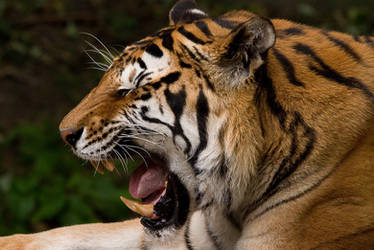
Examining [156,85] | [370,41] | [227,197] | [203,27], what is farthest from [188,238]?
[370,41]

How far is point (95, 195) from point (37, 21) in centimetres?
207

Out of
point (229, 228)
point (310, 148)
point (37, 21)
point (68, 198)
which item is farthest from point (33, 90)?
point (310, 148)

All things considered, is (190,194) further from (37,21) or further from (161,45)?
(37,21)

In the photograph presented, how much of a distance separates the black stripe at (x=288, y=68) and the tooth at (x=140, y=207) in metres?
0.57

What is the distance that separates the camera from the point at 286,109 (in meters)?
1.77

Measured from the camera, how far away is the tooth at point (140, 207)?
1947 mm

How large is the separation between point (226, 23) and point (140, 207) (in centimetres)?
61

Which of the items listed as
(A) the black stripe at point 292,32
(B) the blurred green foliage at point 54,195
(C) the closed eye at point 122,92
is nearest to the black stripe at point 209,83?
(C) the closed eye at point 122,92

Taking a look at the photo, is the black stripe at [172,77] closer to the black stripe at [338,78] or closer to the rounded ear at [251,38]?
the rounded ear at [251,38]

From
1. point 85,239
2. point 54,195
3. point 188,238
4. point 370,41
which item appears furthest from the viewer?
point 54,195

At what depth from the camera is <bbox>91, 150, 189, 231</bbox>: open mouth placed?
6.44 feet

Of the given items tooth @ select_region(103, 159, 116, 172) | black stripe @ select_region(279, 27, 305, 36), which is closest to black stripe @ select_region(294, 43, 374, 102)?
black stripe @ select_region(279, 27, 305, 36)

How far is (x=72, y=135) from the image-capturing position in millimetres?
1823

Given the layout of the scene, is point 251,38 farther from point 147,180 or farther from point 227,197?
point 147,180
